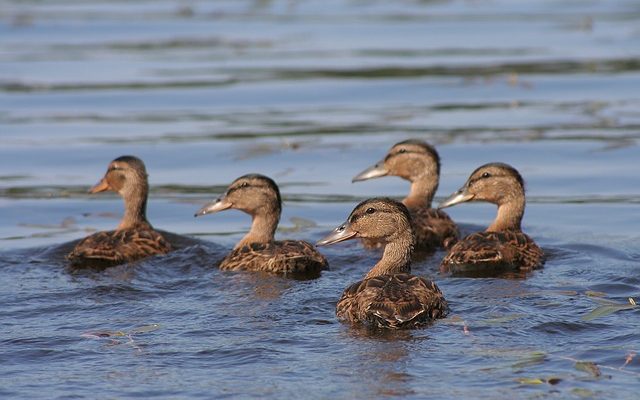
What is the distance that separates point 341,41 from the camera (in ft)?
87.6

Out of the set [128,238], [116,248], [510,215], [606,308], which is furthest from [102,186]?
[606,308]

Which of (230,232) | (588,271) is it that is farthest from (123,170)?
(588,271)

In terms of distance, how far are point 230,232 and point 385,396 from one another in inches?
249

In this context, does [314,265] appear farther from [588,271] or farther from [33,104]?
[33,104]

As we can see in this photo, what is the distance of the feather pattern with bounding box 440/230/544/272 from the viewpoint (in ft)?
39.6

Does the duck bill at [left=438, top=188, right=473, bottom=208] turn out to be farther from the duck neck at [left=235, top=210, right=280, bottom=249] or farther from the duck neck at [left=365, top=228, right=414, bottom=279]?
the duck neck at [left=365, top=228, right=414, bottom=279]

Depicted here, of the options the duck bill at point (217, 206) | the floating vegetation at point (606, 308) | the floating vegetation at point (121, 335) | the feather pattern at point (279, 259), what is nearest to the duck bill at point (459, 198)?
the feather pattern at point (279, 259)

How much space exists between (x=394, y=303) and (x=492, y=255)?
2489 millimetres

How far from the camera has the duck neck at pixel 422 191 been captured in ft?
48.8

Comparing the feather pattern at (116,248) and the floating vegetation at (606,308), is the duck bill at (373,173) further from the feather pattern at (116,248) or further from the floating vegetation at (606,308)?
the floating vegetation at (606,308)

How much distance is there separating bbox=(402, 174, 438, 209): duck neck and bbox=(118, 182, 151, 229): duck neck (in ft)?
9.14

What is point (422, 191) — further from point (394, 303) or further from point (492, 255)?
point (394, 303)

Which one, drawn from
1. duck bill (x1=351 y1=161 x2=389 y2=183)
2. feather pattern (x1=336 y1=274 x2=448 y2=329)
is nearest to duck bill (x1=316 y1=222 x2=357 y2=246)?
feather pattern (x1=336 y1=274 x2=448 y2=329)

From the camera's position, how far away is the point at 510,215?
44.0ft
